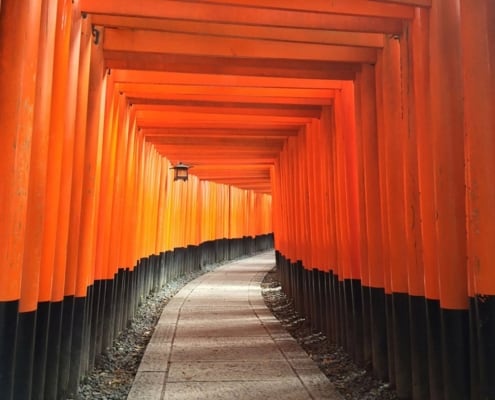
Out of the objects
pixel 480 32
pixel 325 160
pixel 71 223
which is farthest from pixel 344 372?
pixel 480 32

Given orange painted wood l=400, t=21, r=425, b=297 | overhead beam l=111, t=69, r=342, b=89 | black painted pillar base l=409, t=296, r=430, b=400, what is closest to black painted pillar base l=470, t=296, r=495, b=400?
black painted pillar base l=409, t=296, r=430, b=400

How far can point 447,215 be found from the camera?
325 centimetres

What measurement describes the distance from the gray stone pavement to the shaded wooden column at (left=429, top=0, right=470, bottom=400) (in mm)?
1365

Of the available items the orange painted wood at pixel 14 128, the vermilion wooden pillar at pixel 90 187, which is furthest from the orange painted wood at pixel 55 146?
the vermilion wooden pillar at pixel 90 187

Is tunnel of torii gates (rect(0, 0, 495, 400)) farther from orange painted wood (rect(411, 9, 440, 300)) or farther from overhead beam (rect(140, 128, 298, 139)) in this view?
overhead beam (rect(140, 128, 298, 139))

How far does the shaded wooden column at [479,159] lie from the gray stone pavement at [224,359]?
5.68ft

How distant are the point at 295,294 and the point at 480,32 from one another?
21.3ft

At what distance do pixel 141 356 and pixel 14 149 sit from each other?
149 inches

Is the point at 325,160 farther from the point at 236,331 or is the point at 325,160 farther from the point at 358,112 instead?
the point at 236,331

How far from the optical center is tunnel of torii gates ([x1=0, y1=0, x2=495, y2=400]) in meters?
2.85

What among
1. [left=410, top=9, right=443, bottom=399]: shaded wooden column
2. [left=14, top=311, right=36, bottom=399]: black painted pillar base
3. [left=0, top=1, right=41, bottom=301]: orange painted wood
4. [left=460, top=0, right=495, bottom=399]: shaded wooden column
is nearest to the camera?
[left=0, top=1, right=41, bottom=301]: orange painted wood

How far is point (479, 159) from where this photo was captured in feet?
9.75

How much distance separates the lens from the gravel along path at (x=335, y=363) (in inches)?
167

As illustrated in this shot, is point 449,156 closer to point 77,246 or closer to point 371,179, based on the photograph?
Answer: point 371,179
